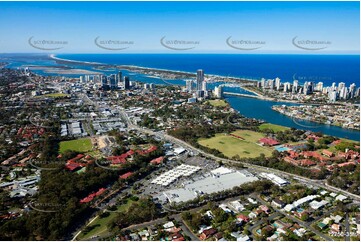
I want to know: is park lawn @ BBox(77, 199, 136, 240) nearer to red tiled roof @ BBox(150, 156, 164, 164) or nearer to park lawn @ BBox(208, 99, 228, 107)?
red tiled roof @ BBox(150, 156, 164, 164)

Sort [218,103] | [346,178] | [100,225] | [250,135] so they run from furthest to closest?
[218,103] < [250,135] < [346,178] < [100,225]

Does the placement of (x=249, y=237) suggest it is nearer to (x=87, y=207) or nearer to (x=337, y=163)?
(x=87, y=207)

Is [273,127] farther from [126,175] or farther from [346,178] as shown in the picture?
[126,175]

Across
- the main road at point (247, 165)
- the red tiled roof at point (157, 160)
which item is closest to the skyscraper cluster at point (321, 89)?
the main road at point (247, 165)

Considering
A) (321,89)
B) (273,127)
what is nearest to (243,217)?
(273,127)

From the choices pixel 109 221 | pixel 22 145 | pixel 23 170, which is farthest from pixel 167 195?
pixel 22 145

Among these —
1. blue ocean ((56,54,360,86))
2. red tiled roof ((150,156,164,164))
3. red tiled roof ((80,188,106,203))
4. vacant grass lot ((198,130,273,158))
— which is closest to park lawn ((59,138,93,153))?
red tiled roof ((150,156,164,164))

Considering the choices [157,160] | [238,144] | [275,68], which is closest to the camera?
[157,160]
